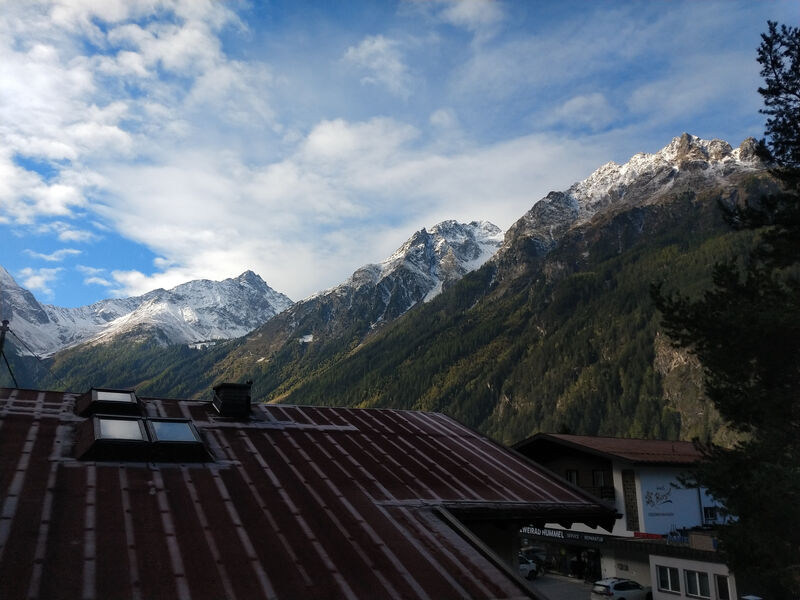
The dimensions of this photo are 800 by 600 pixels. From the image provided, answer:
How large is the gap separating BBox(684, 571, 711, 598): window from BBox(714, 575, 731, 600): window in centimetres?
52

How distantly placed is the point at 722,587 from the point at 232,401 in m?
28.3

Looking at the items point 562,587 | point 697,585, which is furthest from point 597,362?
point 697,585

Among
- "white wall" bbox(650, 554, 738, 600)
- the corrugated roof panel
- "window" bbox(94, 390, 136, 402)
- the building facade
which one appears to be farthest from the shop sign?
"window" bbox(94, 390, 136, 402)

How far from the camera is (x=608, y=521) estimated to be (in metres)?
13.4

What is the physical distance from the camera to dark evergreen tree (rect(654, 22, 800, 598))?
1468 centimetres

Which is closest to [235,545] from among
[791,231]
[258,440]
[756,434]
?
[258,440]

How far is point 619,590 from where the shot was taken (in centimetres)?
3167

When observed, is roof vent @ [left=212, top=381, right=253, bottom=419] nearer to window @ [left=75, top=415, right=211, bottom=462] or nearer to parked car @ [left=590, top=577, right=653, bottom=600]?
window @ [left=75, top=415, right=211, bottom=462]

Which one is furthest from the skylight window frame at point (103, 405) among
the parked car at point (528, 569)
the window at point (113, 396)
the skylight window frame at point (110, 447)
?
the parked car at point (528, 569)

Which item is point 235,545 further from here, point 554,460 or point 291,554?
point 554,460

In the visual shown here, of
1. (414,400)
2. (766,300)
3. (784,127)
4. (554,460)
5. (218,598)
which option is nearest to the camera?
(218,598)

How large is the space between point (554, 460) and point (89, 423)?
3522cm

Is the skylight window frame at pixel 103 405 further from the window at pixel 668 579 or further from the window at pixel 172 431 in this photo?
the window at pixel 668 579

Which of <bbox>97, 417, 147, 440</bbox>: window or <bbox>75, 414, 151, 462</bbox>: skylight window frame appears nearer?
<bbox>75, 414, 151, 462</bbox>: skylight window frame
